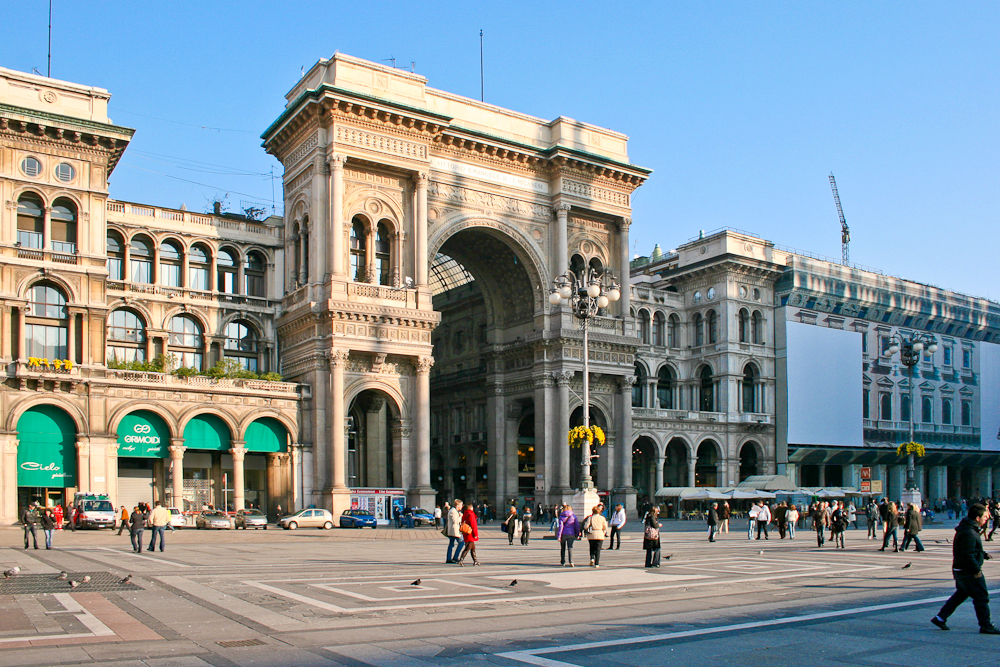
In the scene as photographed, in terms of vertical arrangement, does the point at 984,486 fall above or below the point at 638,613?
below

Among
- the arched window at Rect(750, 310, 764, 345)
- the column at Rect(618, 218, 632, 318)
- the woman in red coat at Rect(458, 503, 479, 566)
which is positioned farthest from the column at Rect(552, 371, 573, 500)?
the woman in red coat at Rect(458, 503, 479, 566)

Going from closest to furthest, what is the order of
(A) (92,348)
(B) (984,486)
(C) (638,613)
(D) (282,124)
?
1. (C) (638,613)
2. (A) (92,348)
3. (D) (282,124)
4. (B) (984,486)

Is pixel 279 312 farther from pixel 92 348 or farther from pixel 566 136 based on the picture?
pixel 566 136

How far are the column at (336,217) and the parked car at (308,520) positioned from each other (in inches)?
487

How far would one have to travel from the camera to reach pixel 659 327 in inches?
3147

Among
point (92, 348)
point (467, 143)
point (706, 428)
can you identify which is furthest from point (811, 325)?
point (92, 348)

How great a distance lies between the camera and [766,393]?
3113 inches

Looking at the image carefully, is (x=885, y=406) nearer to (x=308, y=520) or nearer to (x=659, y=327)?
(x=659, y=327)

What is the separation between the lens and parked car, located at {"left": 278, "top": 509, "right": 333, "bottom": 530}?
46.5 meters

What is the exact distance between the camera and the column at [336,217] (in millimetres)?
51250

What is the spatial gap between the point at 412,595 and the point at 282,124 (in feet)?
139

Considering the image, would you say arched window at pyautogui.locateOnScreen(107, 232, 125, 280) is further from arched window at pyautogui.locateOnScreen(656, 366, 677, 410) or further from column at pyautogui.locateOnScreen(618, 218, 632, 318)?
arched window at pyautogui.locateOnScreen(656, 366, 677, 410)

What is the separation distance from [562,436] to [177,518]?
23.4m

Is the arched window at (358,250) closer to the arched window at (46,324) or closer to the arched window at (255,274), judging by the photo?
the arched window at (255,274)
